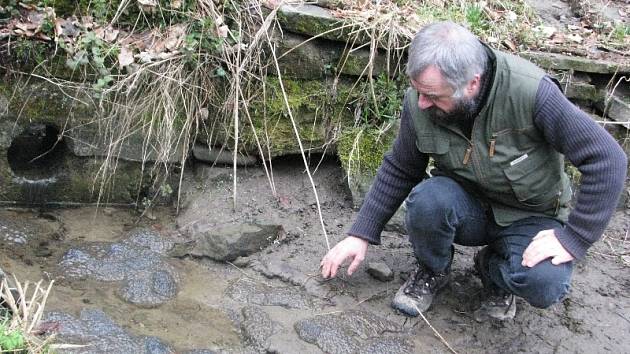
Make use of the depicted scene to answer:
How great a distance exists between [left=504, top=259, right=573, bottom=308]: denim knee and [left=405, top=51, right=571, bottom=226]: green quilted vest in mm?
271

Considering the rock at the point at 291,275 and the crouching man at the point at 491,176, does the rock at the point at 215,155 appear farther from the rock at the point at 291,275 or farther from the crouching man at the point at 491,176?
the crouching man at the point at 491,176

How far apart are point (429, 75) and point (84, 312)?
5.93 feet

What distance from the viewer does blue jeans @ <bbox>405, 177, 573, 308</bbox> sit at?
282 centimetres

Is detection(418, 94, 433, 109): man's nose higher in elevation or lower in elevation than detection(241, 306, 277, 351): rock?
higher

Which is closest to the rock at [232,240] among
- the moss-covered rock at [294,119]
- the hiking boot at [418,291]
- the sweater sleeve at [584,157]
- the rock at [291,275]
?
the rock at [291,275]

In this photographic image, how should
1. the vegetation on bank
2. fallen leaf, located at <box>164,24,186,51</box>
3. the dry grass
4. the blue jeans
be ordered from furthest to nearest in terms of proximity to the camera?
fallen leaf, located at <box>164,24,186,51</box>
the vegetation on bank
the blue jeans
the dry grass

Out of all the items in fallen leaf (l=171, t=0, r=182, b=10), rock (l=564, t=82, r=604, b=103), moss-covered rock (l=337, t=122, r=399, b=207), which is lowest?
moss-covered rock (l=337, t=122, r=399, b=207)

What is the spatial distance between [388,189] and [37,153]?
2.12 meters

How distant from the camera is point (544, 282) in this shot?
2.76 m

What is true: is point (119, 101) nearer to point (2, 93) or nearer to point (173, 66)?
point (173, 66)

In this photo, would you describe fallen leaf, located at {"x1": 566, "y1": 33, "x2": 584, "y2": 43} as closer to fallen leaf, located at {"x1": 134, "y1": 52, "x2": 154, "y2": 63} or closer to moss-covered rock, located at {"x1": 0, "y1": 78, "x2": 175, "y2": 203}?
fallen leaf, located at {"x1": 134, "y1": 52, "x2": 154, "y2": 63}

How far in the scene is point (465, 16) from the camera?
437 cm

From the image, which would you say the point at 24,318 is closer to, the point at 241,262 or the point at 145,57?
the point at 241,262

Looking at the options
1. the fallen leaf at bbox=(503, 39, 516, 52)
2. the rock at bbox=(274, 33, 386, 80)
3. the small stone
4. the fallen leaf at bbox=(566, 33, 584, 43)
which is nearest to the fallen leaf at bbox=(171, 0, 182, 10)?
the rock at bbox=(274, 33, 386, 80)
